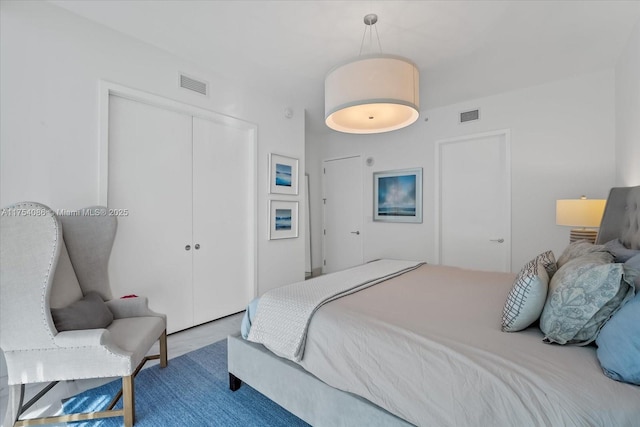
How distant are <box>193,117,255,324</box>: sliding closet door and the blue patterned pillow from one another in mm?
2870

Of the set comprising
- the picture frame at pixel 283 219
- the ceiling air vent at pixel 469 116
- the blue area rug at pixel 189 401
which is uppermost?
the ceiling air vent at pixel 469 116

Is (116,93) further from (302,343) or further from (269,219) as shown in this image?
(302,343)

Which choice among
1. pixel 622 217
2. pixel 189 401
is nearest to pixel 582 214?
pixel 622 217

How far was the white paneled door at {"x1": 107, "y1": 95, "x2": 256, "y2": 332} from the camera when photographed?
2520 millimetres

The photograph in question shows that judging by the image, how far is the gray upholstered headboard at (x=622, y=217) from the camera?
1.83 metres

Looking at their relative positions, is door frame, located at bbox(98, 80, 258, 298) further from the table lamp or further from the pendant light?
the table lamp

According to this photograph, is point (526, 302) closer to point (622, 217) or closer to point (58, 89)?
point (622, 217)

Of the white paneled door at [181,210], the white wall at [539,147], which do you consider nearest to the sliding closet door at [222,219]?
→ the white paneled door at [181,210]

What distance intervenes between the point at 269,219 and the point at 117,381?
82.3 inches

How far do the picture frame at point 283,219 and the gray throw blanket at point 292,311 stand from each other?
175 centimetres

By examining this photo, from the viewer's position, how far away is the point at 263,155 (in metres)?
3.59

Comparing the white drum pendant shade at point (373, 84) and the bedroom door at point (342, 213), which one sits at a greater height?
the white drum pendant shade at point (373, 84)

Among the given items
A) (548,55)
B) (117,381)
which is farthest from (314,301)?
(548,55)

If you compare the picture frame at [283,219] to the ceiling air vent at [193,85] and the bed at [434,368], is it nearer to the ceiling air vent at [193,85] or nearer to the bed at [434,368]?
the ceiling air vent at [193,85]
